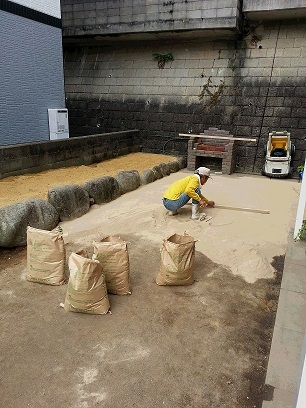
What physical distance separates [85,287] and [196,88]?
9806 mm

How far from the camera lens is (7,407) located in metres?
2.21

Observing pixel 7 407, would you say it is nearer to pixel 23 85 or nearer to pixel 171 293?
pixel 171 293

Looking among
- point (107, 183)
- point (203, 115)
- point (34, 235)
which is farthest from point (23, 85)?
point (34, 235)

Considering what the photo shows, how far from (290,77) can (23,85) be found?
8.14 metres

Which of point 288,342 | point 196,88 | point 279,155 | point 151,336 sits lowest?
point 151,336

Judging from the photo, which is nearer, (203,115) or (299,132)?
(299,132)

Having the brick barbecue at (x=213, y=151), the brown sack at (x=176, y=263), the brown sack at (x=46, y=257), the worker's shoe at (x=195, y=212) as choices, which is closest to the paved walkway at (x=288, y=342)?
the brown sack at (x=176, y=263)

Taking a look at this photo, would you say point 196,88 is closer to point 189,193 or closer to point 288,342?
point 189,193

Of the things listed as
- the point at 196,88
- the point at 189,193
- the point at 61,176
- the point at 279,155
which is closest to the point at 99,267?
the point at 189,193

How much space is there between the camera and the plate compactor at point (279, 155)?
9.45 meters

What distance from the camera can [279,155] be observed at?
964cm

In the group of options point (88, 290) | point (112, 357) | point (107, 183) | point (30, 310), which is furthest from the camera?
point (107, 183)

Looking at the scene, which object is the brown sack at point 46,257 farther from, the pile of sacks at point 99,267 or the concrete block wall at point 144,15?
the concrete block wall at point 144,15

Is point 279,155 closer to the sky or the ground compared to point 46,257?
closer to the sky
